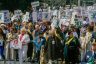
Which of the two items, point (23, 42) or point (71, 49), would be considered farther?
point (23, 42)

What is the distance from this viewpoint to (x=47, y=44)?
2733 cm

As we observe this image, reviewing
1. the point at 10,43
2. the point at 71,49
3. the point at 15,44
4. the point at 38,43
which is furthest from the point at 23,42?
the point at 71,49

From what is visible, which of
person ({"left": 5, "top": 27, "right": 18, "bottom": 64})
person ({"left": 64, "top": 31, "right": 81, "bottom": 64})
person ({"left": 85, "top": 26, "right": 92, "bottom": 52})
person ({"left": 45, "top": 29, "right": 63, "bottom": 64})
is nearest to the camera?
person ({"left": 45, "top": 29, "right": 63, "bottom": 64})

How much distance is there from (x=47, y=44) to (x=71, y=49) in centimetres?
114

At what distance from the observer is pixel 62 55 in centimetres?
2783

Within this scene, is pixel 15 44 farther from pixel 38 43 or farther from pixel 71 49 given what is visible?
pixel 71 49

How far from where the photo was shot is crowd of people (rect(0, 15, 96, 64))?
89.8 ft

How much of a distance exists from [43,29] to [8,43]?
1.91 meters

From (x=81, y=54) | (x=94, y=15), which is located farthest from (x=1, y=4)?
(x=81, y=54)

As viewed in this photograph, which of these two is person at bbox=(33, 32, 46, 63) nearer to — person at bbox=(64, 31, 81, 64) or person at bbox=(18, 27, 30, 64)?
person at bbox=(18, 27, 30, 64)

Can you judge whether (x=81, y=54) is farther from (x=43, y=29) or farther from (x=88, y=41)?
(x=43, y=29)

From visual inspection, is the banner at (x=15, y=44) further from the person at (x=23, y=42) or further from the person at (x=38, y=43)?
the person at (x=38, y=43)

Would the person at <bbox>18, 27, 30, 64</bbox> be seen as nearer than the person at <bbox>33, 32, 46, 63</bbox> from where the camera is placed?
No

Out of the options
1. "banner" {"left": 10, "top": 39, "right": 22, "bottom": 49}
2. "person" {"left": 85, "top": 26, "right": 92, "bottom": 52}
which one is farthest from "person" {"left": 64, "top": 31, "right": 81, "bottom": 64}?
"banner" {"left": 10, "top": 39, "right": 22, "bottom": 49}
